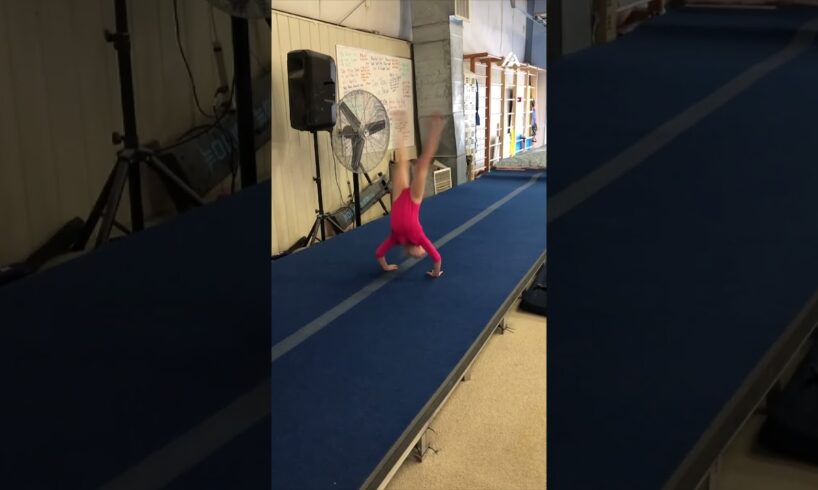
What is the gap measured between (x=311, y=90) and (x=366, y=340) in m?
2.91

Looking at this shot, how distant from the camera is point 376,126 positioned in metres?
4.91

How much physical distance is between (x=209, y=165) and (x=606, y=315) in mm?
511

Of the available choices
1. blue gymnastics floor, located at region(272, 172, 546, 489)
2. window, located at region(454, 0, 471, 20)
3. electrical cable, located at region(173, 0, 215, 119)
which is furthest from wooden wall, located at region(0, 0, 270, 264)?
window, located at region(454, 0, 471, 20)

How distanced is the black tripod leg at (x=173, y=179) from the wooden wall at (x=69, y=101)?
0.01 metres

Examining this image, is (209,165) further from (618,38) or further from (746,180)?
(746,180)

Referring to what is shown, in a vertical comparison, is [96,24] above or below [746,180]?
above

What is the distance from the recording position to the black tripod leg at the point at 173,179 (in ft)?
1.82

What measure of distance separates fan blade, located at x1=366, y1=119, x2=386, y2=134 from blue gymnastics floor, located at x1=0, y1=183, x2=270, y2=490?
168 inches

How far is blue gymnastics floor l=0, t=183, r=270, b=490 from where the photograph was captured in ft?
1.56

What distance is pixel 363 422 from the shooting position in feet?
5.49

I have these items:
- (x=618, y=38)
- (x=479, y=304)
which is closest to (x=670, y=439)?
(x=618, y=38)

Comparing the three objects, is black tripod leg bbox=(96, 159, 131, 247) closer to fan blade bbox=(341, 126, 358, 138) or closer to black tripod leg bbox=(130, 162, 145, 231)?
black tripod leg bbox=(130, 162, 145, 231)

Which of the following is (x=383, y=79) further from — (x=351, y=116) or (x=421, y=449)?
(x=421, y=449)

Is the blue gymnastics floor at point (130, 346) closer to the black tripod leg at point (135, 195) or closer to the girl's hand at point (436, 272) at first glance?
the black tripod leg at point (135, 195)
